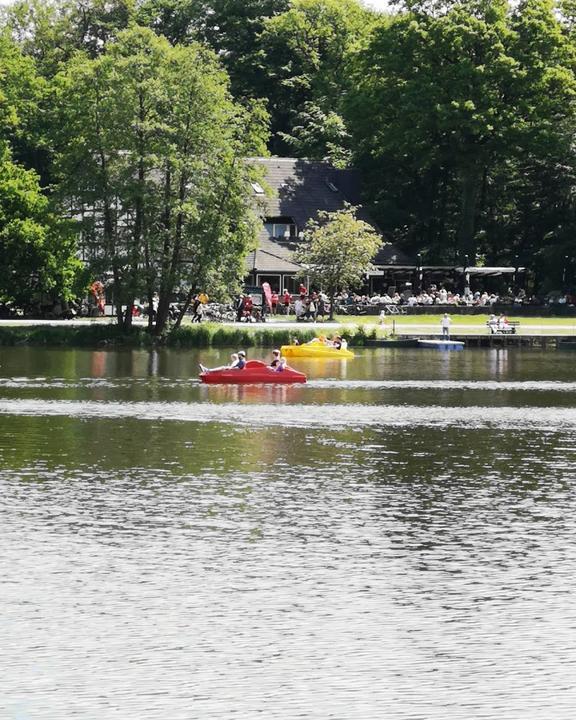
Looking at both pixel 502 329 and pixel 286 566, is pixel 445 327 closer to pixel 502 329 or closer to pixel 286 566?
pixel 502 329

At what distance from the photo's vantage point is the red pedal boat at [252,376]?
60.3m

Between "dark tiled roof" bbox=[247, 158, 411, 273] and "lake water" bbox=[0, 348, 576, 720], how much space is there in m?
67.4

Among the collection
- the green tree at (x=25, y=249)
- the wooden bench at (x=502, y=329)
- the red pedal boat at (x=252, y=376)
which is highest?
the green tree at (x=25, y=249)

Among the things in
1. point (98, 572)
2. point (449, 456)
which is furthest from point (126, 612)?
point (449, 456)

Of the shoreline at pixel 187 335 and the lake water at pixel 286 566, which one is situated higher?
the shoreline at pixel 187 335

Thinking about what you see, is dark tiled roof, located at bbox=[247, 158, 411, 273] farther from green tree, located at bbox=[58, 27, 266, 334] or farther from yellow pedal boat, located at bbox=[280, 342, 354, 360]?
yellow pedal boat, located at bbox=[280, 342, 354, 360]

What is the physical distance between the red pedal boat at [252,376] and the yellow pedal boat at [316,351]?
1460 cm

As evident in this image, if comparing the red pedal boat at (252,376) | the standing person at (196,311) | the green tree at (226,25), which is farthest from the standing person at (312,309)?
the green tree at (226,25)

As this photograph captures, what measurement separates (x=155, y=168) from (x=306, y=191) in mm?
36289

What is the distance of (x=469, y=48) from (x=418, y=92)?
5431 mm

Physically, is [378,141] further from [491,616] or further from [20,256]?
[491,616]

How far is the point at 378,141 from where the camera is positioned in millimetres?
116375

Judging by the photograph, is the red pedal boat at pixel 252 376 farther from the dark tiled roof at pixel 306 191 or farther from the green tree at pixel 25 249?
the dark tiled roof at pixel 306 191

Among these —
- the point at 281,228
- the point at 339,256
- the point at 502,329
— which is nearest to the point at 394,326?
the point at 502,329
